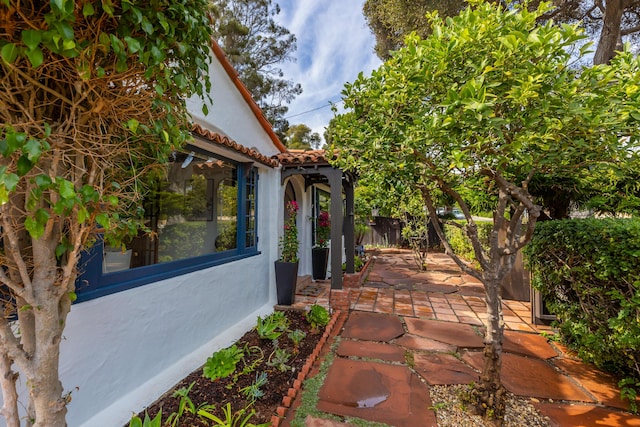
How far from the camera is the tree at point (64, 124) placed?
1261 mm

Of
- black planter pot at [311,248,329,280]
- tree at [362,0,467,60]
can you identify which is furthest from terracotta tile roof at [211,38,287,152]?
tree at [362,0,467,60]

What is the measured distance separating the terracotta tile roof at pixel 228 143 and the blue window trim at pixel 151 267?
1.08ft

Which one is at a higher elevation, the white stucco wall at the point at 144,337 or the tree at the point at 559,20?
the tree at the point at 559,20

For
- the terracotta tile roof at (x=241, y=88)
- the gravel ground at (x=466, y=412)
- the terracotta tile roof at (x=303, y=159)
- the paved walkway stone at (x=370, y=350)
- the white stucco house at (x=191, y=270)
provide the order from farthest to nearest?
the terracotta tile roof at (x=303, y=159), the terracotta tile roof at (x=241, y=88), the paved walkway stone at (x=370, y=350), the gravel ground at (x=466, y=412), the white stucco house at (x=191, y=270)

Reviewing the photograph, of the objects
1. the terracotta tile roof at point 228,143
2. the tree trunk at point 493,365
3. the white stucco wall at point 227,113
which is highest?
the white stucco wall at point 227,113

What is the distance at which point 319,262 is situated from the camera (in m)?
8.22

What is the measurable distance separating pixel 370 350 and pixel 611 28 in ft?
Answer: 31.2

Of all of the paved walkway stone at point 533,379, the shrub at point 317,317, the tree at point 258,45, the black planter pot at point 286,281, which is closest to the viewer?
the paved walkway stone at point 533,379

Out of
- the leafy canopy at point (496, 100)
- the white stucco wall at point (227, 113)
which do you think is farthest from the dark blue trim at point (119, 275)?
the leafy canopy at point (496, 100)

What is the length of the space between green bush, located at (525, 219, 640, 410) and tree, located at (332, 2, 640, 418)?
1.43 meters

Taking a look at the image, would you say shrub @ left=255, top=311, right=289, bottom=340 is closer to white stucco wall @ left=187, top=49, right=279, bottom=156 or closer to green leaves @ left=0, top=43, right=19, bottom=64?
white stucco wall @ left=187, top=49, right=279, bottom=156

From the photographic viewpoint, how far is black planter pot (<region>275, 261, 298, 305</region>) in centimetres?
569

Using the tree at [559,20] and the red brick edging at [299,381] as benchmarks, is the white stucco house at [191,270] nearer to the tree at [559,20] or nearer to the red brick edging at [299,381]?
the red brick edging at [299,381]

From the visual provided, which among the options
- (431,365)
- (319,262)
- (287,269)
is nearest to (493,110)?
(431,365)
